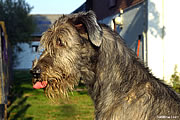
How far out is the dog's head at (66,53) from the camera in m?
3.45

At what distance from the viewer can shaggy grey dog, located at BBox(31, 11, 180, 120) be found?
3.29 metres

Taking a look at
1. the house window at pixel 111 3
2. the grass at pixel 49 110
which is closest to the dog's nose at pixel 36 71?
the grass at pixel 49 110

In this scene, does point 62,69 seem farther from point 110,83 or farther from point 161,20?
point 161,20

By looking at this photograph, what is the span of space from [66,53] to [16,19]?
29.6 meters

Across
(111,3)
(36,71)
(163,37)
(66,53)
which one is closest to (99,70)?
(66,53)

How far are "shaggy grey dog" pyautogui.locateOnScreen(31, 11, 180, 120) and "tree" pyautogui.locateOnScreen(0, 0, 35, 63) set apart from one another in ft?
93.1

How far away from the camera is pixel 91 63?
3.53 m

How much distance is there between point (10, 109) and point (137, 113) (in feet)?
27.6

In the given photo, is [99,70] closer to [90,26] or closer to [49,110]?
[90,26]

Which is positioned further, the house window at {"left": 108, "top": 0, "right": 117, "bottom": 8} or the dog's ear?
the house window at {"left": 108, "top": 0, "right": 117, "bottom": 8}

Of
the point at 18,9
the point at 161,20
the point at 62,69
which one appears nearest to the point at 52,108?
the point at 161,20

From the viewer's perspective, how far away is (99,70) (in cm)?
349

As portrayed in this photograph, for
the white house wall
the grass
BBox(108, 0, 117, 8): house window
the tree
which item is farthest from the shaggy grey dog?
the tree

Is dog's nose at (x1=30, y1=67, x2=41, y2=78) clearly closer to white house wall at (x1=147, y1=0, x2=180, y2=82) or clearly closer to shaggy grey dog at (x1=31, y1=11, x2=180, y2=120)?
shaggy grey dog at (x1=31, y1=11, x2=180, y2=120)
